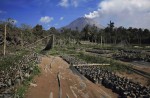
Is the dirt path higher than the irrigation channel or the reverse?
the reverse

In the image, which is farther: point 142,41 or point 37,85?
point 142,41

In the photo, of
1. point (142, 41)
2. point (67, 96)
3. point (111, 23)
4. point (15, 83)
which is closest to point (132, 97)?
point (67, 96)

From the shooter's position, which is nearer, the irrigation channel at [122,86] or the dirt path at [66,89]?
the irrigation channel at [122,86]

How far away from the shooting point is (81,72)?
819 inches

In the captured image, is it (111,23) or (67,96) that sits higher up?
(111,23)

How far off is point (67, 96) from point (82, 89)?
6.67 ft

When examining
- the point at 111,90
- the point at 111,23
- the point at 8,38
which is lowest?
the point at 111,90

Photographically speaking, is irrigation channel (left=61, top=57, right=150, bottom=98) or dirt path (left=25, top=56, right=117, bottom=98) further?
dirt path (left=25, top=56, right=117, bottom=98)

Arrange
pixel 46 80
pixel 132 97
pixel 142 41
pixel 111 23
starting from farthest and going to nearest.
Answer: pixel 111 23
pixel 142 41
pixel 46 80
pixel 132 97

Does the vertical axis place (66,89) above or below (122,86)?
below

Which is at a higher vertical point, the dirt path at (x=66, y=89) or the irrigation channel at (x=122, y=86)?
the irrigation channel at (x=122, y=86)

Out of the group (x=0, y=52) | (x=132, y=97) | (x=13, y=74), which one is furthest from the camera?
(x=0, y=52)

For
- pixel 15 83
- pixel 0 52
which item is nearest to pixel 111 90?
pixel 15 83

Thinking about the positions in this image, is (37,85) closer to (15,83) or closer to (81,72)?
(15,83)
